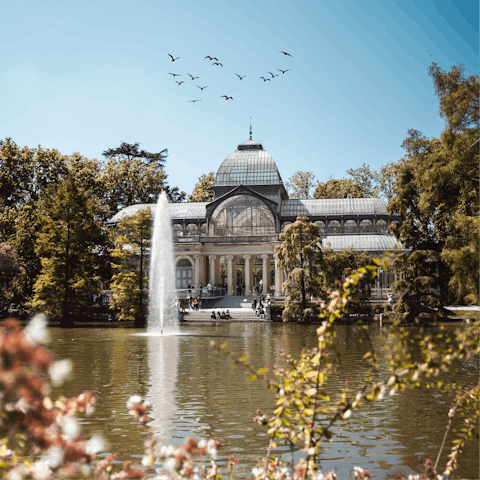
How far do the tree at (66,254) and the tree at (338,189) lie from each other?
42.9 m

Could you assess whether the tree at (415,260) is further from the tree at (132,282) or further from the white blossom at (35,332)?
the white blossom at (35,332)

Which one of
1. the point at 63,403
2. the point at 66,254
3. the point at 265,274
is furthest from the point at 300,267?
the point at 63,403

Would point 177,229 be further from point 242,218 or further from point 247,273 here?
point 247,273

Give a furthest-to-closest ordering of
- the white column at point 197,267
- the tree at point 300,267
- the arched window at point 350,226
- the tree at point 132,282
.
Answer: the arched window at point 350,226 → the white column at point 197,267 → the tree at point 300,267 → the tree at point 132,282

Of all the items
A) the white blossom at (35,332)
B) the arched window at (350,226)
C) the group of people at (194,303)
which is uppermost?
the arched window at (350,226)

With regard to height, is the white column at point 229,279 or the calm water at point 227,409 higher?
the white column at point 229,279

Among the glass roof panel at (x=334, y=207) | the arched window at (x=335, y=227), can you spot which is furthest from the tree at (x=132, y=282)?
the arched window at (x=335, y=227)

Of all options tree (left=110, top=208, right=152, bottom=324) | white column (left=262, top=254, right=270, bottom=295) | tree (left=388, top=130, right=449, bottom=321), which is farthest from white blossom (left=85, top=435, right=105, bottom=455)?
white column (left=262, top=254, right=270, bottom=295)

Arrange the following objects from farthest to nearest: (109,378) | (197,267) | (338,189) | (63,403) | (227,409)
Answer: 1. (338,189)
2. (197,267)
3. (109,378)
4. (227,409)
5. (63,403)

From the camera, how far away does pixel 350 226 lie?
65125 mm

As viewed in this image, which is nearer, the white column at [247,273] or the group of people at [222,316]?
the group of people at [222,316]

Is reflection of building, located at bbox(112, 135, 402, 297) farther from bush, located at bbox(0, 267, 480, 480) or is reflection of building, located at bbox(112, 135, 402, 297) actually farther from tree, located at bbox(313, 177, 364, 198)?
bush, located at bbox(0, 267, 480, 480)

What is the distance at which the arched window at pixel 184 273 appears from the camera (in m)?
66.6

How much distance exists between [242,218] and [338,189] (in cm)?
2110
